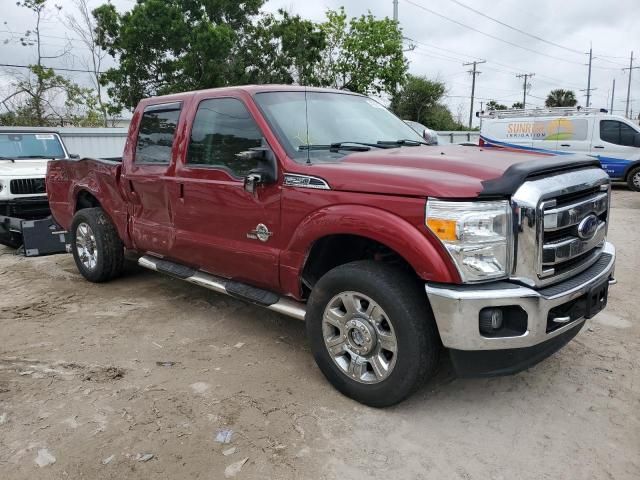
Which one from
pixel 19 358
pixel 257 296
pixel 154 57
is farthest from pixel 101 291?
pixel 154 57

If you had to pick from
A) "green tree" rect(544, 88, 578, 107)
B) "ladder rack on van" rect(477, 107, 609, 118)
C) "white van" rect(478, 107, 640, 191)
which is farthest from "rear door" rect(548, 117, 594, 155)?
"green tree" rect(544, 88, 578, 107)

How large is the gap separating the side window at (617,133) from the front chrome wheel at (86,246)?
1425 cm

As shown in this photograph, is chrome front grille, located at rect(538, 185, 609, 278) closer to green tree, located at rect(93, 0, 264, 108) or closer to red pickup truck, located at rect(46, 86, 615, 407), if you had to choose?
red pickup truck, located at rect(46, 86, 615, 407)

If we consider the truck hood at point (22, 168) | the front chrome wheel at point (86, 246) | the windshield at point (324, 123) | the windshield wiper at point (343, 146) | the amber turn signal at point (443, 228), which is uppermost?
the windshield at point (324, 123)

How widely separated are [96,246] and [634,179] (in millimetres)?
14500

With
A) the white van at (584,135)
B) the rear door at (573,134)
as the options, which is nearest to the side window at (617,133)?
the white van at (584,135)

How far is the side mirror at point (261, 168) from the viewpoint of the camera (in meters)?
3.50

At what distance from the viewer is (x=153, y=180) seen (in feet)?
15.3

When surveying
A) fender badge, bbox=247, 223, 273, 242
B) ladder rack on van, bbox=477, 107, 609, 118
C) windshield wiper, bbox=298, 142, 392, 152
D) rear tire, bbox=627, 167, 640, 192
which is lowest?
rear tire, bbox=627, 167, 640, 192

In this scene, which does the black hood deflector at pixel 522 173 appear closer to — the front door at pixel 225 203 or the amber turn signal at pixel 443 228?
the amber turn signal at pixel 443 228

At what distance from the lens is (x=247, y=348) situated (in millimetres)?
4102

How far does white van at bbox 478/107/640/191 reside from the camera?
14750 mm

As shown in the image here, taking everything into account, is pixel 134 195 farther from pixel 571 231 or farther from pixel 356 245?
pixel 571 231

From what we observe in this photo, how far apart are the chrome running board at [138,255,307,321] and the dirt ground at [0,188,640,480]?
442 millimetres
